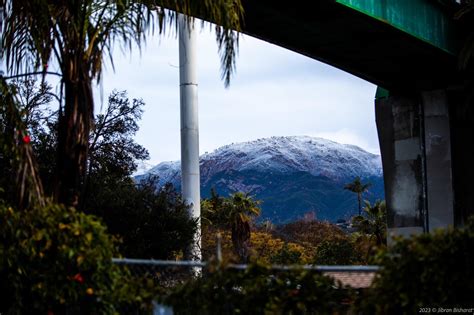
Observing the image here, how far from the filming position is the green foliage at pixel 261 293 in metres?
Result: 8.06

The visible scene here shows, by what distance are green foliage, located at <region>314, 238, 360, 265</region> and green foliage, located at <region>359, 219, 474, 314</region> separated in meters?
62.9

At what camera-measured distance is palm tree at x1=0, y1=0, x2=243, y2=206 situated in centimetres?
1021

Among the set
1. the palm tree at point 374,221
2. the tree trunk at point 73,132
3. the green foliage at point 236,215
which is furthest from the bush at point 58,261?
the palm tree at point 374,221

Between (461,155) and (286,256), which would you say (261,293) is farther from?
(286,256)

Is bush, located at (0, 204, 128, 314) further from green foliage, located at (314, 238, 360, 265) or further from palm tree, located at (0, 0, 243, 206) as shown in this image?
green foliage, located at (314, 238, 360, 265)

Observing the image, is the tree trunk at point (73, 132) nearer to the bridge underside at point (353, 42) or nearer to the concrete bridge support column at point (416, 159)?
the bridge underside at point (353, 42)

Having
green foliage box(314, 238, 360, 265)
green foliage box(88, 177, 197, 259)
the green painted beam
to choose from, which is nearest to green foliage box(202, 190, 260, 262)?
green foliage box(314, 238, 360, 265)

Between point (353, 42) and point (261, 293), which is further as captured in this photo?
point (353, 42)

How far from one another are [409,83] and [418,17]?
5.42 meters

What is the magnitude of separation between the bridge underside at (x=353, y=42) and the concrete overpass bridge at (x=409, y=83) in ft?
0.09

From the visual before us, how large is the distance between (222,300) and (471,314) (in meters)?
2.56

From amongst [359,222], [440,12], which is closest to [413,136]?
[440,12]

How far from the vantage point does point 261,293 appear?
8.21 metres

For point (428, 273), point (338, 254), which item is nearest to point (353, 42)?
point (428, 273)
